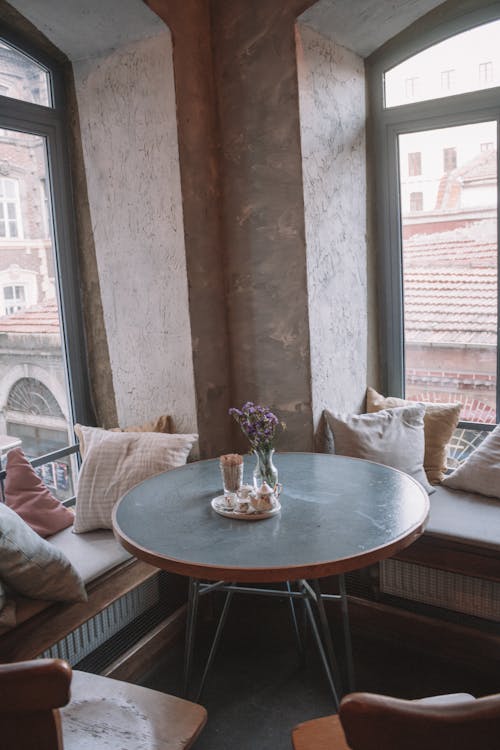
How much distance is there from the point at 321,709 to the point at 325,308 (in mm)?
1703

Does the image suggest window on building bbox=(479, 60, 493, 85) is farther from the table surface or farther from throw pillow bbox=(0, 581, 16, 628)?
throw pillow bbox=(0, 581, 16, 628)

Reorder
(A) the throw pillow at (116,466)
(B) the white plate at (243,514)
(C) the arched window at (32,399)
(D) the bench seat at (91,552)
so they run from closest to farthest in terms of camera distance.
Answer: (B) the white plate at (243,514) → (D) the bench seat at (91,552) → (A) the throw pillow at (116,466) → (C) the arched window at (32,399)

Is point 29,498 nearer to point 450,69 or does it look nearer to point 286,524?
point 286,524

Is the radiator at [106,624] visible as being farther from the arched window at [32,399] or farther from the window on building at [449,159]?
the window on building at [449,159]

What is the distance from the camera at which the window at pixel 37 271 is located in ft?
9.30

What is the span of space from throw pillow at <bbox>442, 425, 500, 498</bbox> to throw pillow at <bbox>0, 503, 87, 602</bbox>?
170 cm

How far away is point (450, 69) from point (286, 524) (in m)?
2.34

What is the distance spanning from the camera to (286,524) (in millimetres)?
2041

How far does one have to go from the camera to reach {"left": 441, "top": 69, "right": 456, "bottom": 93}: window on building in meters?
3.03

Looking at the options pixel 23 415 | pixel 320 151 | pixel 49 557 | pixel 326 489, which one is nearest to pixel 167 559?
pixel 49 557

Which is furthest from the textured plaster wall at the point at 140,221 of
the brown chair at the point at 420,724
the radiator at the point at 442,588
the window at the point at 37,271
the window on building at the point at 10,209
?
the brown chair at the point at 420,724

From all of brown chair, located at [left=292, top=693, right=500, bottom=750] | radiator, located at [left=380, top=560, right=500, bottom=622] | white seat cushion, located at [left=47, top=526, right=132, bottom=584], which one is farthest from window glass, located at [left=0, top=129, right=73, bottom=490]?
brown chair, located at [left=292, top=693, right=500, bottom=750]

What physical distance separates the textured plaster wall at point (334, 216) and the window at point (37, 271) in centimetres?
120

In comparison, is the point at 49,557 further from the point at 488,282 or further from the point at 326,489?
the point at 488,282
